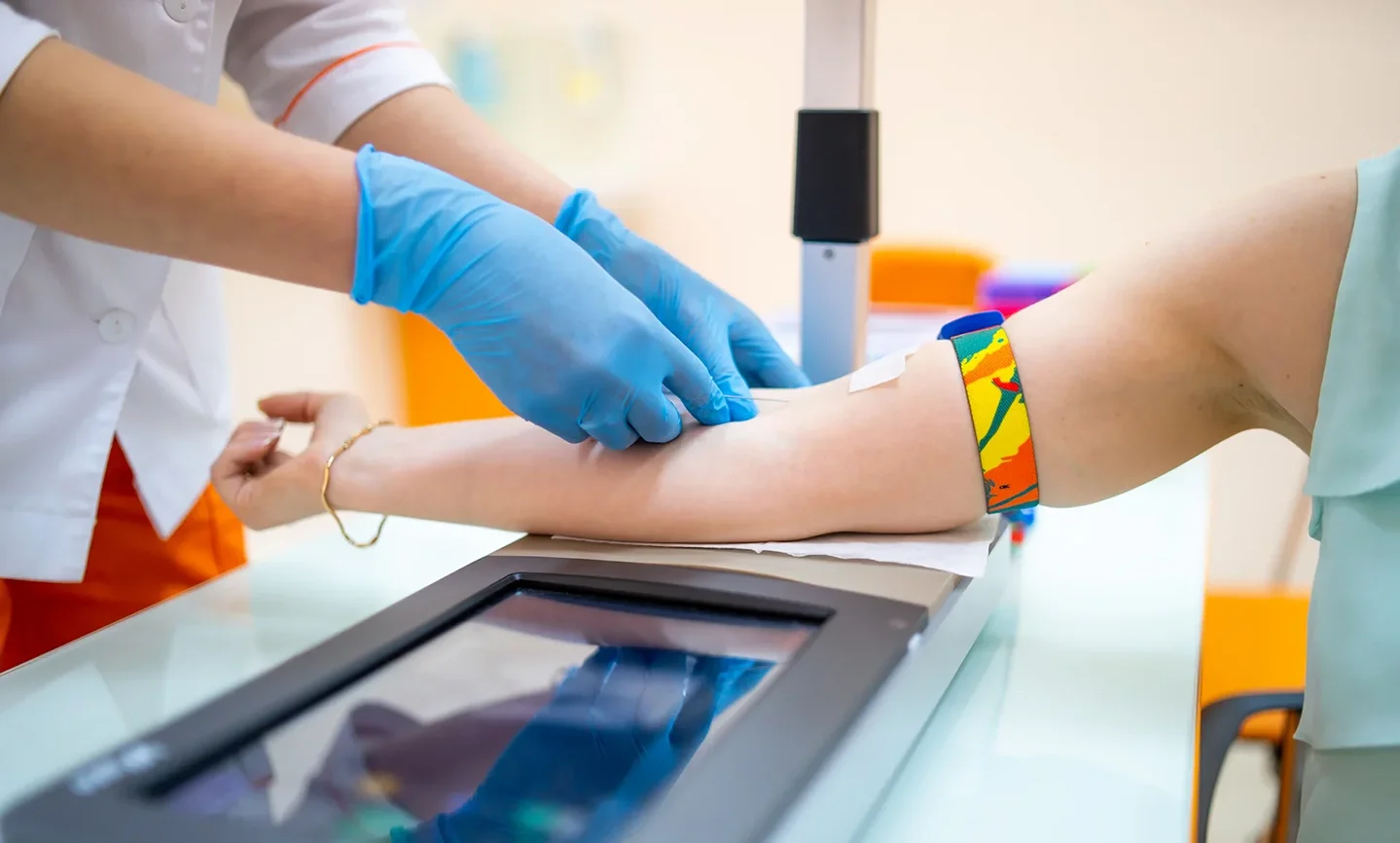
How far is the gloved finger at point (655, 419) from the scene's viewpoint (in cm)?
85

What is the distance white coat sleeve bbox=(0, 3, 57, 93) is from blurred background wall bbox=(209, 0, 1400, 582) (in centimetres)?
182

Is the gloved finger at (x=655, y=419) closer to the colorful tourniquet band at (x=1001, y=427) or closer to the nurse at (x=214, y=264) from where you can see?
the nurse at (x=214, y=264)

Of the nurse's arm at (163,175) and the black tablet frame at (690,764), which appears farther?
the nurse's arm at (163,175)

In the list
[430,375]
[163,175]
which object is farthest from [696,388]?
[430,375]

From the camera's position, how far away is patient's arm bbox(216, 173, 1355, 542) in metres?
0.71

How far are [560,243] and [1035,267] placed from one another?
86cm

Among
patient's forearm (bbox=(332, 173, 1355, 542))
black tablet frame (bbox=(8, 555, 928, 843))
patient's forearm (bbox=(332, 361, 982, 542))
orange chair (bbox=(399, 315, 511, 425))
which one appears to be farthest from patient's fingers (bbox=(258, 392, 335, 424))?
orange chair (bbox=(399, 315, 511, 425))

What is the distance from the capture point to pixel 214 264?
0.82m

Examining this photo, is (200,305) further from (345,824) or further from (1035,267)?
(1035,267)

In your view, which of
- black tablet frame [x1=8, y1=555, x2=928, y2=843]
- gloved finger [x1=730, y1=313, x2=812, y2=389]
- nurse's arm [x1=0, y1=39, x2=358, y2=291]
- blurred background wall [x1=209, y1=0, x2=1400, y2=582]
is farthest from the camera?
blurred background wall [x1=209, y1=0, x2=1400, y2=582]

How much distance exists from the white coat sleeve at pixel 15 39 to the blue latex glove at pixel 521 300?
8.9 inches

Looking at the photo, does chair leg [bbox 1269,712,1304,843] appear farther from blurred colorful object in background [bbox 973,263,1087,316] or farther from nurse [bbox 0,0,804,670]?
nurse [bbox 0,0,804,670]

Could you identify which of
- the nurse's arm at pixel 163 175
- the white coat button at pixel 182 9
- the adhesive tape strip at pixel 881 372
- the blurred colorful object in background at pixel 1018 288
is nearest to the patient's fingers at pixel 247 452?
the nurse's arm at pixel 163 175

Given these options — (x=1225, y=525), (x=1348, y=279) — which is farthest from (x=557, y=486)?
(x=1225, y=525)
